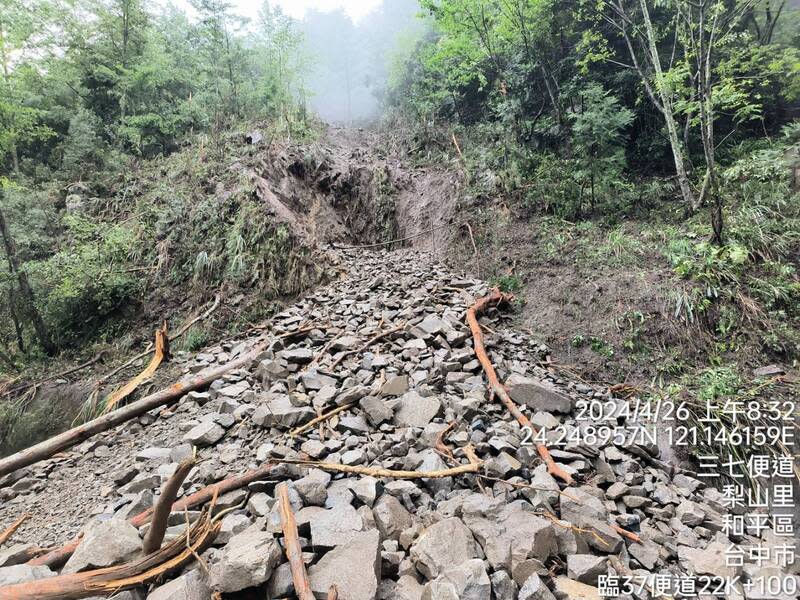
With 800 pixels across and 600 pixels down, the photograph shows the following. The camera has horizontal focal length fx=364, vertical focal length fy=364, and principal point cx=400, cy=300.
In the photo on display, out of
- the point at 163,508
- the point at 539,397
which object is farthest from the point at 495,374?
the point at 163,508

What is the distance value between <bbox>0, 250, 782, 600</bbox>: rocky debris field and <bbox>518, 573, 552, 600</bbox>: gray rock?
1 cm

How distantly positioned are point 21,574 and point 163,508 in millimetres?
880

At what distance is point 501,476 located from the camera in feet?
9.31

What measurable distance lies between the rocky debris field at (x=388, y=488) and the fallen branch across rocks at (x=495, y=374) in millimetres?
94

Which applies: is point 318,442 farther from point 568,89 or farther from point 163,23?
point 163,23

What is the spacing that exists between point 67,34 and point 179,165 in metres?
5.97

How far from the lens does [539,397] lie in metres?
3.90

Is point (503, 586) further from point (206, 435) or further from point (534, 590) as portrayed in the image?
point (206, 435)

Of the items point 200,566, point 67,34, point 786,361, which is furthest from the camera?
point 67,34

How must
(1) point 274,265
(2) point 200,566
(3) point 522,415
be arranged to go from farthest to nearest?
(1) point 274,265 → (3) point 522,415 → (2) point 200,566

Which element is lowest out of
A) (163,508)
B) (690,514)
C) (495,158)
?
(690,514)

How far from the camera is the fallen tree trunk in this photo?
371 centimetres

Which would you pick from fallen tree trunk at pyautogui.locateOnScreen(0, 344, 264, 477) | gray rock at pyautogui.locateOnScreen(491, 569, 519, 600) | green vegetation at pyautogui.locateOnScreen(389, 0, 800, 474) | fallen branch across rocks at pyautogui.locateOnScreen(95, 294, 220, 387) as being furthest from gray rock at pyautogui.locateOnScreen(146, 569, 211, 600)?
fallen branch across rocks at pyautogui.locateOnScreen(95, 294, 220, 387)

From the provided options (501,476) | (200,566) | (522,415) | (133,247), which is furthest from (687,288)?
(133,247)
